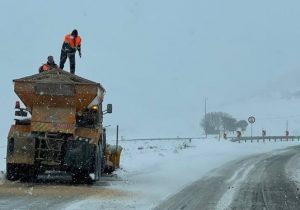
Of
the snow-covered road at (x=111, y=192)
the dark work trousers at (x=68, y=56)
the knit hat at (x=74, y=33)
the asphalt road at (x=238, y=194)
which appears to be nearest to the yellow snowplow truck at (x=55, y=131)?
the snow-covered road at (x=111, y=192)

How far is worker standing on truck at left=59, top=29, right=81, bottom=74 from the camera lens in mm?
14979

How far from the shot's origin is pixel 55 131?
13.2 m

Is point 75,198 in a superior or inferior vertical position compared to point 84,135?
inferior

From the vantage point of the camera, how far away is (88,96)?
13.3 m

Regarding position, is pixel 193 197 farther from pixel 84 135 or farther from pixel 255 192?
pixel 84 135

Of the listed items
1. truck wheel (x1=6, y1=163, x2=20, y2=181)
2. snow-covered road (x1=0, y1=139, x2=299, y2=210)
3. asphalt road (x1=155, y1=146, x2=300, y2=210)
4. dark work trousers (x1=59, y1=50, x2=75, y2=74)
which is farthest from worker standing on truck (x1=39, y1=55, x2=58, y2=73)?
asphalt road (x1=155, y1=146, x2=300, y2=210)

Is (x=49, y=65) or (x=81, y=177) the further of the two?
(x=49, y=65)

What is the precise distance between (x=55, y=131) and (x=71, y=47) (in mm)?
2844

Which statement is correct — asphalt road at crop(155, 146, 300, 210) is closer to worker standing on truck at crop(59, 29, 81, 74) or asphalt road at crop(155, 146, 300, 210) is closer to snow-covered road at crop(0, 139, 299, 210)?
snow-covered road at crop(0, 139, 299, 210)

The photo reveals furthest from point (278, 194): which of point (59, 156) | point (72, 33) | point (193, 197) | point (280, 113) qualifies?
→ point (280, 113)

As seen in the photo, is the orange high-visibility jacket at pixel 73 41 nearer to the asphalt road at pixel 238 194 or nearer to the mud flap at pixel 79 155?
the mud flap at pixel 79 155

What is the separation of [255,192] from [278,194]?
54 centimetres

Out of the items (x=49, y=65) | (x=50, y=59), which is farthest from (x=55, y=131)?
(x=50, y=59)

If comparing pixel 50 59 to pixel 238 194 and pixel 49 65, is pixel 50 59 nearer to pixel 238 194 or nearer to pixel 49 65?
pixel 49 65
